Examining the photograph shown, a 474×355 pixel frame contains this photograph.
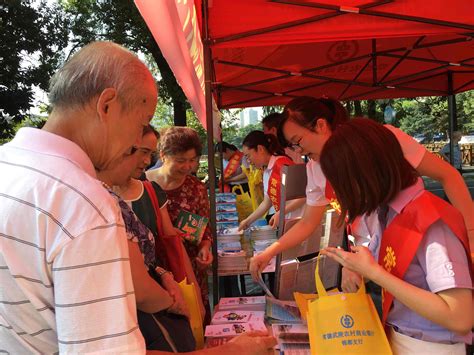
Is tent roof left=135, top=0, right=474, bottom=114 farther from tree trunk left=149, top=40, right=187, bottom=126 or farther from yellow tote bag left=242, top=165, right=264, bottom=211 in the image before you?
tree trunk left=149, top=40, right=187, bottom=126

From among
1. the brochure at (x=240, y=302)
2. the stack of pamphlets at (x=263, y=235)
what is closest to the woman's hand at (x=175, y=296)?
the brochure at (x=240, y=302)

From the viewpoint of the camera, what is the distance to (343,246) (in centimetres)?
227

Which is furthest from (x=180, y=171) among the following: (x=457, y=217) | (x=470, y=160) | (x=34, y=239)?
(x=470, y=160)

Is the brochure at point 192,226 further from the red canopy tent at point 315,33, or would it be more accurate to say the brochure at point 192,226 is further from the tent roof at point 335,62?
the tent roof at point 335,62

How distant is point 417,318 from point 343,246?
113 cm

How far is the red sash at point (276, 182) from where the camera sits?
11.2 feet

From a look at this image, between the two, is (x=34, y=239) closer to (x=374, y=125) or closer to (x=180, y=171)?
(x=374, y=125)

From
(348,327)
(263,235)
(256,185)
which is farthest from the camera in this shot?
(256,185)

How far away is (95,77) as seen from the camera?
798mm

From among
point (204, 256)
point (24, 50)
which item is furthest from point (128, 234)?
point (24, 50)

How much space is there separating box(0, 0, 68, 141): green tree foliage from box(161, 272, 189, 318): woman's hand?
13534 mm

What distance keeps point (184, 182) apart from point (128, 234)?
1552mm

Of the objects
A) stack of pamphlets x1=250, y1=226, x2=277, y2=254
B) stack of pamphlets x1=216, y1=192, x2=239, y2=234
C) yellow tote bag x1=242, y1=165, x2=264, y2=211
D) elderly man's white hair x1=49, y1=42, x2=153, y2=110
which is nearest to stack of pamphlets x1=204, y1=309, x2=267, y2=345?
elderly man's white hair x1=49, y1=42, x2=153, y2=110

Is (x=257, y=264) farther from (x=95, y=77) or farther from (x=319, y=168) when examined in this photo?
(x=95, y=77)
